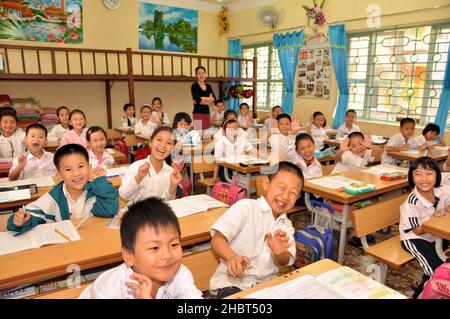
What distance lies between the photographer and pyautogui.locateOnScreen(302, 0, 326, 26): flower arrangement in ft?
19.7

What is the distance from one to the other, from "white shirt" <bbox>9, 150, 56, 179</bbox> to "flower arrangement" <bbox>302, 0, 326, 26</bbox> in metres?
5.10

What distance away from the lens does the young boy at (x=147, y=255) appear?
1.02 metres

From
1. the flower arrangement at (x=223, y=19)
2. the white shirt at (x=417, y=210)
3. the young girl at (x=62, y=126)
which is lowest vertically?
the white shirt at (x=417, y=210)

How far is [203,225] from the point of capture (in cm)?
171

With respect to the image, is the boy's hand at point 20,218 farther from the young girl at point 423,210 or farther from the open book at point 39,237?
the young girl at point 423,210

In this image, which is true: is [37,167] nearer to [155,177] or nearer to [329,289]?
[155,177]

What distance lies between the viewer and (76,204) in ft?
6.08

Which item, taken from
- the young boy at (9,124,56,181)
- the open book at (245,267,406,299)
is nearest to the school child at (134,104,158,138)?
the young boy at (9,124,56,181)

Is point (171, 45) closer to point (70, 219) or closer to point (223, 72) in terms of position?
point (223, 72)

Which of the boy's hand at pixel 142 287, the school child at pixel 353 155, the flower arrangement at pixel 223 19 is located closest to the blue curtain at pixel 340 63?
the school child at pixel 353 155

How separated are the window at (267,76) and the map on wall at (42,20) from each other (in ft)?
12.3

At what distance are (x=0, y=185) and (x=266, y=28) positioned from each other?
6.22 metres
